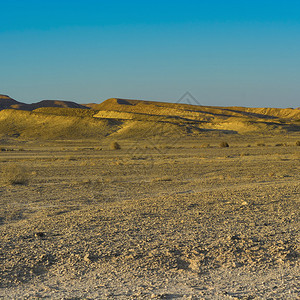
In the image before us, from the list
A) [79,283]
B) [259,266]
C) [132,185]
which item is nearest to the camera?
[79,283]

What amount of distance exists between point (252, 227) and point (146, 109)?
164577 mm

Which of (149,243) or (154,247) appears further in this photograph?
(149,243)

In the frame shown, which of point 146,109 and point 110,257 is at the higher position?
point 146,109

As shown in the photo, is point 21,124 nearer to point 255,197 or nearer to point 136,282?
point 255,197

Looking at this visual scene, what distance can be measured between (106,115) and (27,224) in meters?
110

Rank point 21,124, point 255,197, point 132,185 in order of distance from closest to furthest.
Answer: point 255,197 < point 132,185 < point 21,124

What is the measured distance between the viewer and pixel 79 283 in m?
6.35

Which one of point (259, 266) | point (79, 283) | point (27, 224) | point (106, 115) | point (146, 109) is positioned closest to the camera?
point (79, 283)

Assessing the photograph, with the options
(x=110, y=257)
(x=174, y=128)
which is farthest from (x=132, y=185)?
(x=174, y=128)

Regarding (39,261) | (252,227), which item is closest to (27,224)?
(39,261)

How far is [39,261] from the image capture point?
7.27 meters

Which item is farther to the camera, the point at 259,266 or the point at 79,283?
the point at 259,266

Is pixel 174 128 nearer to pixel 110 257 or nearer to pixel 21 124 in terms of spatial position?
pixel 21 124

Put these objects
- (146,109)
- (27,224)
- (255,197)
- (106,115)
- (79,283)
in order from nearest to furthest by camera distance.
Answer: (79,283)
(27,224)
(255,197)
(106,115)
(146,109)
